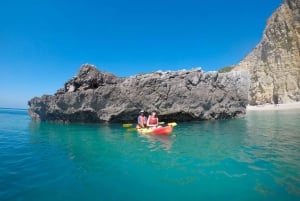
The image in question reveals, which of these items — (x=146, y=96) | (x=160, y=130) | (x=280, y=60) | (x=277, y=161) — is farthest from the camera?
(x=280, y=60)

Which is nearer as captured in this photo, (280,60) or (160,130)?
(160,130)

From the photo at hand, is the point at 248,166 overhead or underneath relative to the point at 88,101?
underneath

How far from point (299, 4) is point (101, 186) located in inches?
3133

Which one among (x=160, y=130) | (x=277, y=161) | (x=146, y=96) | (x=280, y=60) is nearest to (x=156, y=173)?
(x=277, y=161)

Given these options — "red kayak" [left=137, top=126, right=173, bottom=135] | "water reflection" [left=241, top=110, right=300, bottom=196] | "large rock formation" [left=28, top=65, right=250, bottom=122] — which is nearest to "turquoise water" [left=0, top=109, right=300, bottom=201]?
"water reflection" [left=241, top=110, right=300, bottom=196]

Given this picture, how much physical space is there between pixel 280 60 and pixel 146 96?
60034mm

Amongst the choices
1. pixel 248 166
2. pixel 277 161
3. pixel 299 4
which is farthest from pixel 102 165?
pixel 299 4

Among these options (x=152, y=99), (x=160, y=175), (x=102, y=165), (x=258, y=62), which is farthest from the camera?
(x=258, y=62)

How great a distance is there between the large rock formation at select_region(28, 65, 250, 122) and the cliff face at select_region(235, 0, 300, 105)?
46.4m

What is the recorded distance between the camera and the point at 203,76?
31531mm

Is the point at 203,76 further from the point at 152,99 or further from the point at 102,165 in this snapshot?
the point at 102,165

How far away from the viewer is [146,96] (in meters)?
28.9

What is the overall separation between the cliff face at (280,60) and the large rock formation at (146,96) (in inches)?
1829

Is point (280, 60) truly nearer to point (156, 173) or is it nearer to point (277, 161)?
point (277, 161)
